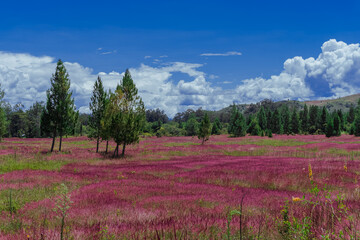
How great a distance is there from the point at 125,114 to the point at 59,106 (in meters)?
8.72

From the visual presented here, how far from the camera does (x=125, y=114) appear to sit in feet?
82.6

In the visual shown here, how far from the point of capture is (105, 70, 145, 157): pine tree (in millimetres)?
24844

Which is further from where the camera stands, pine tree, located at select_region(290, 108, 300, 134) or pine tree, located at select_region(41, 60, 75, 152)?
pine tree, located at select_region(290, 108, 300, 134)

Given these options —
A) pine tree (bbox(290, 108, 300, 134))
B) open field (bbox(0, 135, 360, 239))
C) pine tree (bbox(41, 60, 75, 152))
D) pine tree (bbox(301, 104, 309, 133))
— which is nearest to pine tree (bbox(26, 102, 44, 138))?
pine tree (bbox(41, 60, 75, 152))

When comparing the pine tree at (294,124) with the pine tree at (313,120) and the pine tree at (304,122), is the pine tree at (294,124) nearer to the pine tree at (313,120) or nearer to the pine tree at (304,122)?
the pine tree at (313,120)

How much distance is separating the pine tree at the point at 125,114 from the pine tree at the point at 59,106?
5.68m

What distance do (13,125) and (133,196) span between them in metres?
118

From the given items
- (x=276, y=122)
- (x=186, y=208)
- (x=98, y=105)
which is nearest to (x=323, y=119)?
(x=276, y=122)

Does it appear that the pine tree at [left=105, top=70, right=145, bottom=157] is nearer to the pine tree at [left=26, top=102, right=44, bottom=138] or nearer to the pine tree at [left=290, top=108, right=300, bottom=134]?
the pine tree at [left=26, top=102, right=44, bottom=138]

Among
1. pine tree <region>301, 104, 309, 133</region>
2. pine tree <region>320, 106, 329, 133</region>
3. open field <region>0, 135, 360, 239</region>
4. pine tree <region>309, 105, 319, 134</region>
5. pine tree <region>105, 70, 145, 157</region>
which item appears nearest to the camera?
open field <region>0, 135, 360, 239</region>

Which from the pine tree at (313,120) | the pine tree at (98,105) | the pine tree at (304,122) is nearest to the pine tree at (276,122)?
the pine tree at (304,122)

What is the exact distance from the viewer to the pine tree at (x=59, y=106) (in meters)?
27.6

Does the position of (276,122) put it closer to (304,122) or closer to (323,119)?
(304,122)

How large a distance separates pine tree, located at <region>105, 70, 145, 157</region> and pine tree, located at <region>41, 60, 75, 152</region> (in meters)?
5.68
